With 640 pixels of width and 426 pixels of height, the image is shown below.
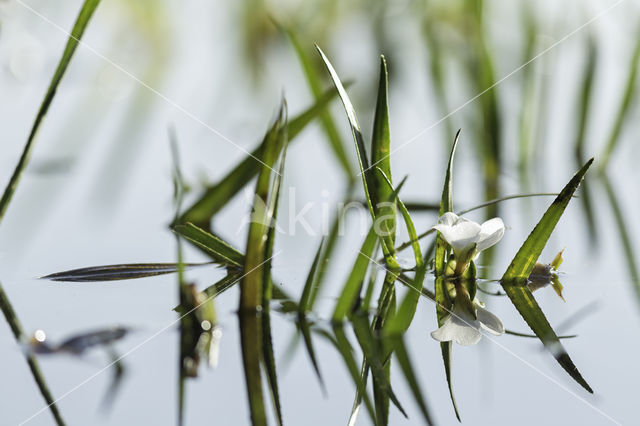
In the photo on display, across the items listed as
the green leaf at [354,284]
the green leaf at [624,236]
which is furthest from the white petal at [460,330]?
the green leaf at [624,236]

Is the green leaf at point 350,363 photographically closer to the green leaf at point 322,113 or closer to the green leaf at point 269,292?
the green leaf at point 269,292

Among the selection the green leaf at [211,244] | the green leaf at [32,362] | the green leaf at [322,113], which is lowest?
the green leaf at [32,362]

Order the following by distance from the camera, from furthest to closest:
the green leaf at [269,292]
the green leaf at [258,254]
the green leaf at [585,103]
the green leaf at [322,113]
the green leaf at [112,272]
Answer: the green leaf at [585,103], the green leaf at [322,113], the green leaf at [112,272], the green leaf at [258,254], the green leaf at [269,292]

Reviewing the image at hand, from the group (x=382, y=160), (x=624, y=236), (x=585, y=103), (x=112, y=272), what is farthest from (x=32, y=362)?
(x=585, y=103)

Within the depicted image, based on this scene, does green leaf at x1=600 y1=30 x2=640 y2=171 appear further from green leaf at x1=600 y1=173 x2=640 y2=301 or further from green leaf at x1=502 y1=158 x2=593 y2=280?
green leaf at x1=502 y1=158 x2=593 y2=280

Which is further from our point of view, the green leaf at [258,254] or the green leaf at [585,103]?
the green leaf at [585,103]

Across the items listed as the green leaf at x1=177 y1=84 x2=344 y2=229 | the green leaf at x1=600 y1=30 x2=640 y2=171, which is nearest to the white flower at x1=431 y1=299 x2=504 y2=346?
the green leaf at x1=177 y1=84 x2=344 y2=229

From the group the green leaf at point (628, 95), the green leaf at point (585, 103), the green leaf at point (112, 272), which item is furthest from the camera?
the green leaf at point (585, 103)

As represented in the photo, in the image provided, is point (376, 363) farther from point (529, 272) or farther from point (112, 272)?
point (112, 272)
